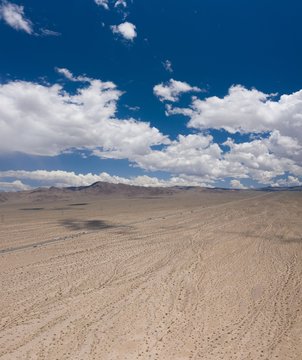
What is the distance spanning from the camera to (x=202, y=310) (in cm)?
1126

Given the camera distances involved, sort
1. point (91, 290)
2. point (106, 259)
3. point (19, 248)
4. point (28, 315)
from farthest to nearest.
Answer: point (19, 248) → point (106, 259) → point (91, 290) → point (28, 315)

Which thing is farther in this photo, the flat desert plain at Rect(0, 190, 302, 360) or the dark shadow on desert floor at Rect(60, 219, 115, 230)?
the dark shadow on desert floor at Rect(60, 219, 115, 230)

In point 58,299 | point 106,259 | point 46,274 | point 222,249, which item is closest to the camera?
point 58,299

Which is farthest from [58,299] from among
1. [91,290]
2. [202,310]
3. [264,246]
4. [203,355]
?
[264,246]

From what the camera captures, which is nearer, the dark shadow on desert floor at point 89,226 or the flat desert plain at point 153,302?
the flat desert plain at point 153,302

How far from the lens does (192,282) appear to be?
14.3m

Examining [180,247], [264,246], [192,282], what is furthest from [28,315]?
[264,246]

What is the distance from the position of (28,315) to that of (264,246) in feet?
49.7

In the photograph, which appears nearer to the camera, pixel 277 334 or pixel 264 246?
pixel 277 334

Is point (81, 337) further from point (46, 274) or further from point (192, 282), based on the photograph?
point (46, 274)

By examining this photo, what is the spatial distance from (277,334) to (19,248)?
18.5 m

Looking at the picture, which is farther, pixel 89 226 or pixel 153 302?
pixel 89 226

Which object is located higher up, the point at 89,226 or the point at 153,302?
the point at 89,226

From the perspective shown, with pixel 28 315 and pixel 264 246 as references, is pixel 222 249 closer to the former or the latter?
pixel 264 246
